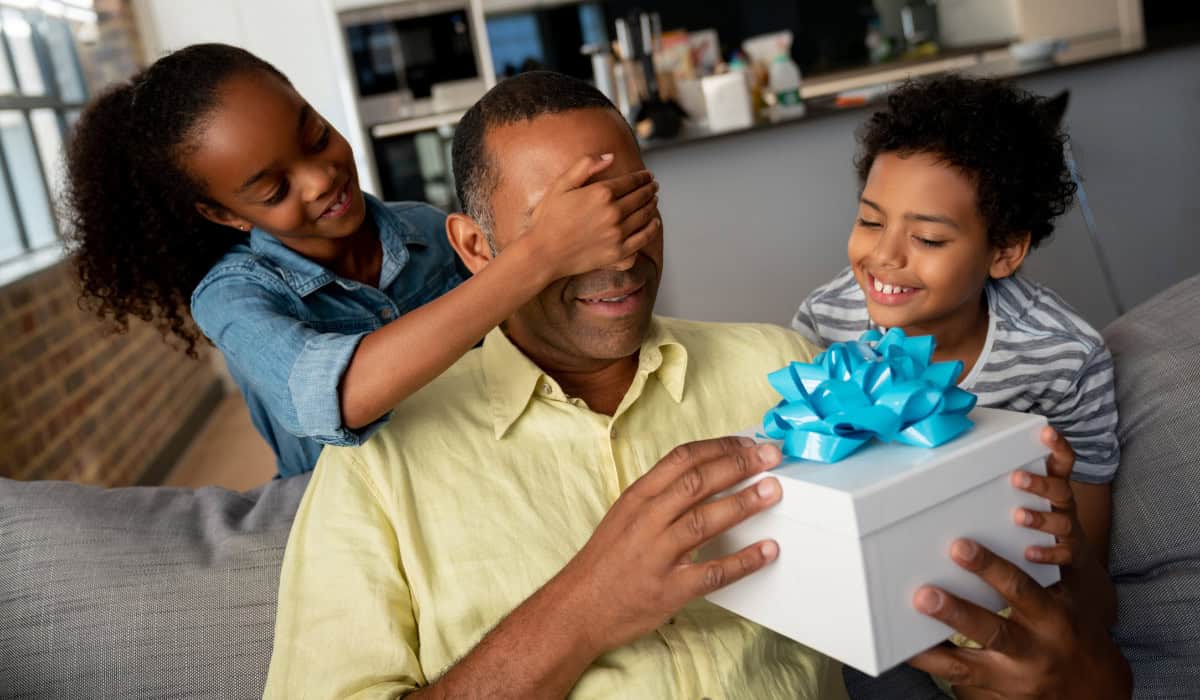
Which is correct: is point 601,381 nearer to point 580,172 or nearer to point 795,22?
point 580,172

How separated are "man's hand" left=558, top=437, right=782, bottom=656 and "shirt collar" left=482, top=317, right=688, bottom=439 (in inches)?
11.7

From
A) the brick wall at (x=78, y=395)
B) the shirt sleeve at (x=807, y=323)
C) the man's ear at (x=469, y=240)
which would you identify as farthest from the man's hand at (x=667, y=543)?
the brick wall at (x=78, y=395)

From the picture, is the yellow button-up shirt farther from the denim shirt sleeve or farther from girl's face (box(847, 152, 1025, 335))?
girl's face (box(847, 152, 1025, 335))

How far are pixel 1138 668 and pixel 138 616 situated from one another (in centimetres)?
132

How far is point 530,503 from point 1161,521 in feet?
2.90

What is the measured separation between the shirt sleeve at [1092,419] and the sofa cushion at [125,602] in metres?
1.14

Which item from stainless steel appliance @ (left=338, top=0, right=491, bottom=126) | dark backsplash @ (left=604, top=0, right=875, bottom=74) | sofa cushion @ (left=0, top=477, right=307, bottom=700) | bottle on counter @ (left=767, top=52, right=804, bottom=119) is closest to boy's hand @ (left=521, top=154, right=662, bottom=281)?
sofa cushion @ (left=0, top=477, right=307, bottom=700)

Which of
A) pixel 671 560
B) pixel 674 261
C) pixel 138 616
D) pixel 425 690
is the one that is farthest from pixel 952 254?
pixel 674 261

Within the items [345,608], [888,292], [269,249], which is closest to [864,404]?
[345,608]

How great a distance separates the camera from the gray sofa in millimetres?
1328

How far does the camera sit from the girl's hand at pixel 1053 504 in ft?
3.08

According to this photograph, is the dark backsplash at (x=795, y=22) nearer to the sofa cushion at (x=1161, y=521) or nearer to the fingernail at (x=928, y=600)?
the sofa cushion at (x=1161, y=521)

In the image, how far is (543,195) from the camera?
1.23m

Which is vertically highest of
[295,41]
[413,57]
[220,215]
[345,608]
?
[295,41]
